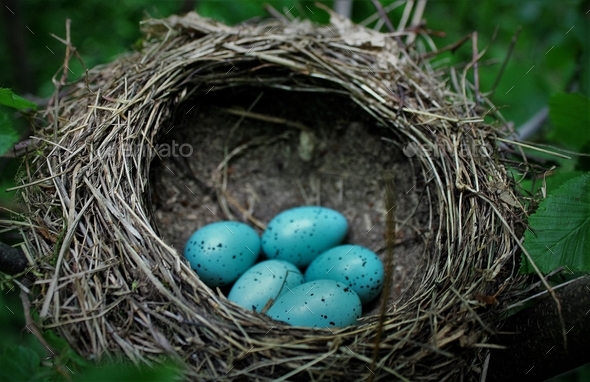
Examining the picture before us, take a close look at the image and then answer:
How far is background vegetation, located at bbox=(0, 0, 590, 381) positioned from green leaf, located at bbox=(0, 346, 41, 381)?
0.76 m

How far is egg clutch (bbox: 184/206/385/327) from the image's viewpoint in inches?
78.1

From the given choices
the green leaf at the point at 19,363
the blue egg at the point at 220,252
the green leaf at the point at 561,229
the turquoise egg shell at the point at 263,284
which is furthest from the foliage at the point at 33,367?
the green leaf at the point at 561,229

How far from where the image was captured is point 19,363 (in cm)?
132

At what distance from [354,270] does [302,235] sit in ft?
1.10

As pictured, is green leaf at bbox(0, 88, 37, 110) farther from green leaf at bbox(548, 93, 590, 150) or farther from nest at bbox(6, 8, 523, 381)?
green leaf at bbox(548, 93, 590, 150)

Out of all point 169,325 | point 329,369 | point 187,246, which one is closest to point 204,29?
point 187,246

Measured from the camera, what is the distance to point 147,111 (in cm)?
232

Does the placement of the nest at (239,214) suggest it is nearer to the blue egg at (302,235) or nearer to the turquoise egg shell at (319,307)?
the turquoise egg shell at (319,307)

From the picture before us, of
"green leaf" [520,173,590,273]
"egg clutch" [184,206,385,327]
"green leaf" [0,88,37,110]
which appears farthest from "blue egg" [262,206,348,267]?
"green leaf" [0,88,37,110]

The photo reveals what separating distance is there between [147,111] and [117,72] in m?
0.32

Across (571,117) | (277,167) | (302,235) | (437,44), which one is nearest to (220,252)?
(302,235)

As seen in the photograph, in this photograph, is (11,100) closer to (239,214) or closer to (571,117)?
(239,214)

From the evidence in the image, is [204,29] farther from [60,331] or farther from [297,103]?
[60,331]

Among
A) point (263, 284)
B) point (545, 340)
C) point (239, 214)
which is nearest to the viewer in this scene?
point (545, 340)
